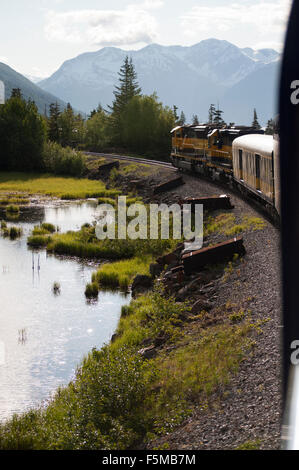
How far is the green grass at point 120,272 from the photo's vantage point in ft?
77.9

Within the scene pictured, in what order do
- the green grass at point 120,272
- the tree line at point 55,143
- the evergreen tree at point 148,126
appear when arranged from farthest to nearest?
1. the evergreen tree at point 148,126
2. the tree line at point 55,143
3. the green grass at point 120,272

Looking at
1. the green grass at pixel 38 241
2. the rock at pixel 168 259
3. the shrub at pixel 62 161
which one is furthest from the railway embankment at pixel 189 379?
the shrub at pixel 62 161

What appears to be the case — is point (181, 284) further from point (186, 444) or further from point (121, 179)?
point (121, 179)

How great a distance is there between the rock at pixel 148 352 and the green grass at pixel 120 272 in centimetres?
940

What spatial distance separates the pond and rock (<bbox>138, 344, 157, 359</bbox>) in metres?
2.34

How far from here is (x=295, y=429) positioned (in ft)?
24.3

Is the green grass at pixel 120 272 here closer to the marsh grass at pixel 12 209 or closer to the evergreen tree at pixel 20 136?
the marsh grass at pixel 12 209

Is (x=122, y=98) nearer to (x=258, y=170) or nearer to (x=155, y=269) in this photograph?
(x=258, y=170)

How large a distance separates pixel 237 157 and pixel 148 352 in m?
17.3

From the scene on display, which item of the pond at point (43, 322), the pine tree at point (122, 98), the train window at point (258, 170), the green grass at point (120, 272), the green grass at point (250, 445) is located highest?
the pine tree at point (122, 98)

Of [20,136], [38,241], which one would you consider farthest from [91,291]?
[20,136]

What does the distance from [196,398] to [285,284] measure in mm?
4779

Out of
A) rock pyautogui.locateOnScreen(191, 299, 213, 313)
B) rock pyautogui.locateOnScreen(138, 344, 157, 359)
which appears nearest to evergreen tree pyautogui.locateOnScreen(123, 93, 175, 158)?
rock pyautogui.locateOnScreen(191, 299, 213, 313)

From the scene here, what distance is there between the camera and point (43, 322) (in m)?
18.9
